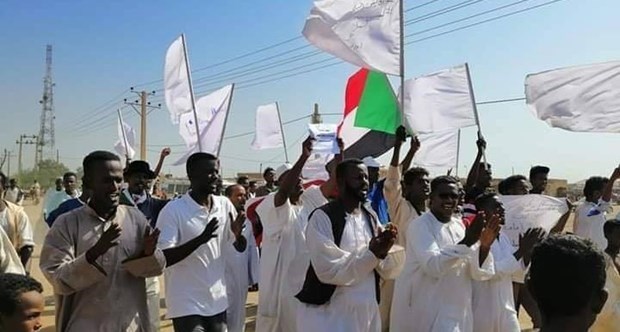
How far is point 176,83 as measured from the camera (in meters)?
10.0

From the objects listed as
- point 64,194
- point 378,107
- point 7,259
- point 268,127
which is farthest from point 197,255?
point 268,127

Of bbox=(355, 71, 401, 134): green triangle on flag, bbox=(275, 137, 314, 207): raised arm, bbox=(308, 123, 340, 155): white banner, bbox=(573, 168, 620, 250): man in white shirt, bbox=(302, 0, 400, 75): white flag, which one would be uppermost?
bbox=(302, 0, 400, 75): white flag

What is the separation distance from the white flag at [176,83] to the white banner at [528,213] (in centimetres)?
490

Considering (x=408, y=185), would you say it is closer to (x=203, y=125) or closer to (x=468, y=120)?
(x=468, y=120)

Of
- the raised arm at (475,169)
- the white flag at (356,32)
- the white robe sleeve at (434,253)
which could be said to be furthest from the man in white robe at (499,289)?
the white flag at (356,32)

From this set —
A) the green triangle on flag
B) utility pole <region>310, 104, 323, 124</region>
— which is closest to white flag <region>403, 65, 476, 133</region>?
the green triangle on flag

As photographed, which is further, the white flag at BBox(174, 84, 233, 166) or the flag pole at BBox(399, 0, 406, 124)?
the white flag at BBox(174, 84, 233, 166)

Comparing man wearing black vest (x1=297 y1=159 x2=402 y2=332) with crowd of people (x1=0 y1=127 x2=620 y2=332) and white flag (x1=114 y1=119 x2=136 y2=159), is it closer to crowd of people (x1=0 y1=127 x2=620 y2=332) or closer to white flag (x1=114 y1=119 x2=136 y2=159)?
crowd of people (x1=0 y1=127 x2=620 y2=332)

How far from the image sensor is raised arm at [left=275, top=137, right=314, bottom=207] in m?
5.55

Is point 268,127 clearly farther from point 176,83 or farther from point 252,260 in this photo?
point 252,260

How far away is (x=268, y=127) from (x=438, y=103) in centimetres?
579

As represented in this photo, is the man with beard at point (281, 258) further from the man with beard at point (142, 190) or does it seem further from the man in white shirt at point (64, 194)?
the man in white shirt at point (64, 194)

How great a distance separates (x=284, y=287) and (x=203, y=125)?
4616 millimetres

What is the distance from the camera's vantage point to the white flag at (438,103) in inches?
349
